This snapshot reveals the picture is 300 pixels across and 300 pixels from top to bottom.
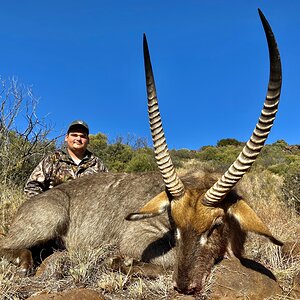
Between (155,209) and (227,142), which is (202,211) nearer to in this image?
(155,209)

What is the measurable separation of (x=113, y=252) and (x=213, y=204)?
6.99 feet

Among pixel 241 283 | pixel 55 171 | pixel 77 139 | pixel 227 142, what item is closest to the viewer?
pixel 241 283

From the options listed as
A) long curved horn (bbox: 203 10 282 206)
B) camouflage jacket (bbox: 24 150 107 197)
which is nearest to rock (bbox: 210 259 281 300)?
long curved horn (bbox: 203 10 282 206)

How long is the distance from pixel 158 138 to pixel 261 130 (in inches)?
45.0

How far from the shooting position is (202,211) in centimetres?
446

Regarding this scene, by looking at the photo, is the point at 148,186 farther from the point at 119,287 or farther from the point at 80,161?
the point at 80,161

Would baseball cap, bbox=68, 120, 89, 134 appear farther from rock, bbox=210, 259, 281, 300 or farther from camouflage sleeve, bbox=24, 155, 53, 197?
rock, bbox=210, 259, 281, 300

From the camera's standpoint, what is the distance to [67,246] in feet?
20.6

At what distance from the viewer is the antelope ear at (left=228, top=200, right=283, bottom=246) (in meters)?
4.44

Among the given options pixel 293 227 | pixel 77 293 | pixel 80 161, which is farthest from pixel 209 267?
pixel 80 161

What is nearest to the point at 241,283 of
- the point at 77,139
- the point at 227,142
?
the point at 77,139

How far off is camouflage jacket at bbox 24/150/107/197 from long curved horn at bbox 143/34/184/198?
439 centimetres

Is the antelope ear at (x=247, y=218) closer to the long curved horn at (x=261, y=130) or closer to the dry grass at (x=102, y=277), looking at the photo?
the long curved horn at (x=261, y=130)

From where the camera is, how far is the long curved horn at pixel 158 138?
4109 mm
